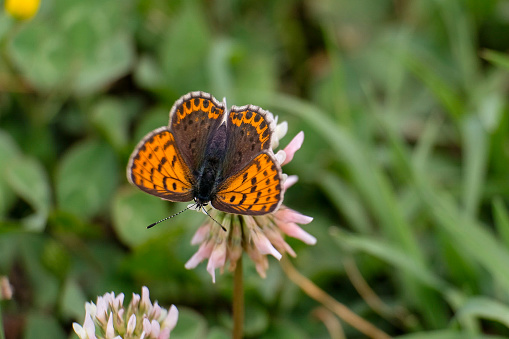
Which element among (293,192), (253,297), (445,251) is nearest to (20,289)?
(253,297)

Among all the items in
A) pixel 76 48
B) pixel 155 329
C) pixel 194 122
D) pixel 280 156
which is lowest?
pixel 155 329

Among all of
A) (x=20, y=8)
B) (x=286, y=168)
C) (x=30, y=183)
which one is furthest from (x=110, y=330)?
(x=20, y=8)

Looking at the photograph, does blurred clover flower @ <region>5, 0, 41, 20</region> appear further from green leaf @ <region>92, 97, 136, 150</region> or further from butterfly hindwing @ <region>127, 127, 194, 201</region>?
butterfly hindwing @ <region>127, 127, 194, 201</region>

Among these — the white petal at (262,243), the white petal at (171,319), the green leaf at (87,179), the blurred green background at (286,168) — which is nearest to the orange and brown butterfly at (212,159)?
the white petal at (262,243)

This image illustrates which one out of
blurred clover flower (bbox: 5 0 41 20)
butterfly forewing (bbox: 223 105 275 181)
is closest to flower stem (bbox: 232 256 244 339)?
butterfly forewing (bbox: 223 105 275 181)

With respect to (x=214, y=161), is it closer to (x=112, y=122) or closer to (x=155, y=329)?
(x=155, y=329)

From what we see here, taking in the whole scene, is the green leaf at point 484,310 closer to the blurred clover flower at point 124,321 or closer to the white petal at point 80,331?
the blurred clover flower at point 124,321

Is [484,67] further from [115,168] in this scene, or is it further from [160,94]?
[115,168]
